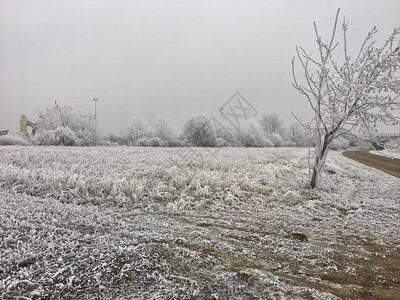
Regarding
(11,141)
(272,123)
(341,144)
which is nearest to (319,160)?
(11,141)

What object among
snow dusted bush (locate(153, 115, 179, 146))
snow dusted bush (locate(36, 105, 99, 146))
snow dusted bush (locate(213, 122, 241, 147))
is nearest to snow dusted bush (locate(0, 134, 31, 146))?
snow dusted bush (locate(36, 105, 99, 146))

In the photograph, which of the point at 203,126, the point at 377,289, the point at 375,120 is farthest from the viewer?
the point at 203,126

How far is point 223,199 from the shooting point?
21.9 ft

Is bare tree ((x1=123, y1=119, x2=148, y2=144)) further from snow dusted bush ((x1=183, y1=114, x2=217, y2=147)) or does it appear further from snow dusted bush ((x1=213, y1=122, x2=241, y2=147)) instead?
snow dusted bush ((x1=213, y1=122, x2=241, y2=147))

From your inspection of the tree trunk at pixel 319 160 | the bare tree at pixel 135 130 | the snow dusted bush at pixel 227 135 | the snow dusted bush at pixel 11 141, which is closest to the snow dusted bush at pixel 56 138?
the snow dusted bush at pixel 11 141

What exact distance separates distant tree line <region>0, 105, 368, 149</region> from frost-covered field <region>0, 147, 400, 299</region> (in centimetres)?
1975

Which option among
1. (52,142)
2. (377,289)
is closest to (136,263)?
(377,289)

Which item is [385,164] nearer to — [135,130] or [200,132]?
[200,132]

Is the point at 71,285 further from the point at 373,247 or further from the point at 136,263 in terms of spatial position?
the point at 373,247

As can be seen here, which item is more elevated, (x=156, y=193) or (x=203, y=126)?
(x=203, y=126)

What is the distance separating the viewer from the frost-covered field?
2.65 meters

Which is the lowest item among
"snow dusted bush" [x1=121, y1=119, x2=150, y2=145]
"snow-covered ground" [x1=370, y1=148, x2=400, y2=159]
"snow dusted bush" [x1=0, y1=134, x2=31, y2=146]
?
"snow-covered ground" [x1=370, y1=148, x2=400, y2=159]

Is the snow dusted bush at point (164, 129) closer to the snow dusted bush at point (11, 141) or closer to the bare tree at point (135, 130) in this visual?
the bare tree at point (135, 130)

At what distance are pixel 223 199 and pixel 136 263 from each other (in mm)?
3872
